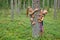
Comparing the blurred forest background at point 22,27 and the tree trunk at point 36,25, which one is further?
the blurred forest background at point 22,27

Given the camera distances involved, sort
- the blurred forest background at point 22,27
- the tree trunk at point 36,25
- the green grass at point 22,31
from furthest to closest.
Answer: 1. the blurred forest background at point 22,27
2. the green grass at point 22,31
3. the tree trunk at point 36,25

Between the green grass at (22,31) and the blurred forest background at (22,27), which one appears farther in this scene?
the blurred forest background at (22,27)

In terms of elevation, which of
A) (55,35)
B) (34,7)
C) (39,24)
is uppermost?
(34,7)

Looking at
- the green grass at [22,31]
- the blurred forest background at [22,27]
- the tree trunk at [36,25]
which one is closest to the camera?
the tree trunk at [36,25]

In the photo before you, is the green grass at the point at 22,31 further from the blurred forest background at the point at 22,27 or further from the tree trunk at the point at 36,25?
the tree trunk at the point at 36,25

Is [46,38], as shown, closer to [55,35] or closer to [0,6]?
[55,35]

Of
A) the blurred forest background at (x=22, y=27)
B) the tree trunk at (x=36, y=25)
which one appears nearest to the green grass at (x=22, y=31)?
the blurred forest background at (x=22, y=27)

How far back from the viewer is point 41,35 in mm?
7887

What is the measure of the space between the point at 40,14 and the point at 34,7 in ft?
1.37

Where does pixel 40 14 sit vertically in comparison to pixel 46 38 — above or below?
above

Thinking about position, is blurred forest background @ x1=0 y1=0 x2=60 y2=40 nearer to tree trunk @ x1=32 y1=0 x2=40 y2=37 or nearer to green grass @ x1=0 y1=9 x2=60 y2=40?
green grass @ x1=0 y1=9 x2=60 y2=40

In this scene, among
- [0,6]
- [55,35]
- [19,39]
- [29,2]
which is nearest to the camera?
[19,39]

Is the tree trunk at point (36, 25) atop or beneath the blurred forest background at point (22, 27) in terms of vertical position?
atop

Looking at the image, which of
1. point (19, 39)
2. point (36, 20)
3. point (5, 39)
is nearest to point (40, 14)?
point (36, 20)
